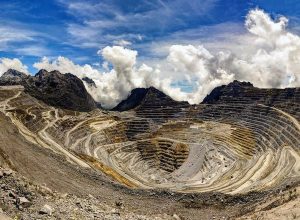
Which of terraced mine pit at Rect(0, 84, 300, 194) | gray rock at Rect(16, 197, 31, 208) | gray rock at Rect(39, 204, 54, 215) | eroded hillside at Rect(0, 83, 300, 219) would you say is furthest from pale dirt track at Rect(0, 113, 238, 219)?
terraced mine pit at Rect(0, 84, 300, 194)

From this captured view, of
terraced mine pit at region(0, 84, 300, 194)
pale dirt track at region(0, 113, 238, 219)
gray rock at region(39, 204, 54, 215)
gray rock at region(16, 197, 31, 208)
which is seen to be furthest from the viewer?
terraced mine pit at region(0, 84, 300, 194)

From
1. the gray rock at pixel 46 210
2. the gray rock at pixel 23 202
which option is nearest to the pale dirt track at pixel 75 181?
the gray rock at pixel 23 202

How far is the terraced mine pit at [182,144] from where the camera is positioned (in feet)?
388

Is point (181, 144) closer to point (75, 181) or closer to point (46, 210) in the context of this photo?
point (75, 181)

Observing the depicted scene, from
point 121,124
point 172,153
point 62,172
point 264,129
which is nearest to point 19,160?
point 62,172

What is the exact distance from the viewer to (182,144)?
16462cm

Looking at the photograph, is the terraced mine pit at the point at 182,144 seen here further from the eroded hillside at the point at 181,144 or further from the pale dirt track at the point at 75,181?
the pale dirt track at the point at 75,181

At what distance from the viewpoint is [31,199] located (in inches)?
1478

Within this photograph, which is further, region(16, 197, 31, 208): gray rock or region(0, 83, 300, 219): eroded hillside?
region(0, 83, 300, 219): eroded hillside

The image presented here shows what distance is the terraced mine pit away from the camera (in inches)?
4651

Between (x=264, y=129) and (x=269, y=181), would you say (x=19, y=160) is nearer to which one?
(x=269, y=181)

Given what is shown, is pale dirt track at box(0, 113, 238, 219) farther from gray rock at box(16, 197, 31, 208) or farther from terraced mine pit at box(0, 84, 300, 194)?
terraced mine pit at box(0, 84, 300, 194)

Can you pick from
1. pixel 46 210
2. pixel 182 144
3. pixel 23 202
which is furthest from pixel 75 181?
pixel 182 144

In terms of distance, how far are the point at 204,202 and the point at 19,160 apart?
2826cm
